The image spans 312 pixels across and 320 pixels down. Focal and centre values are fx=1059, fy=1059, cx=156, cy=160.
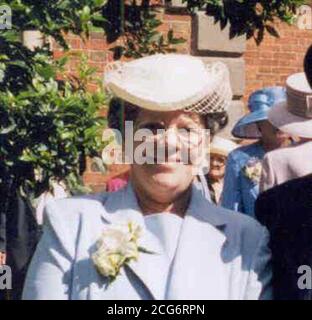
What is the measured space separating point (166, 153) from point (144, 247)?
29 centimetres

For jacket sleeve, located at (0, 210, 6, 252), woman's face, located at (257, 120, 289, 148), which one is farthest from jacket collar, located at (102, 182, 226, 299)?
woman's face, located at (257, 120, 289, 148)

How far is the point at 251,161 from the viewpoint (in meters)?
6.41

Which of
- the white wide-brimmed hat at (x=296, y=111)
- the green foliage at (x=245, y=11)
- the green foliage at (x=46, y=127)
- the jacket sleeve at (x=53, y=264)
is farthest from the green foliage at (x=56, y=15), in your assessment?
the jacket sleeve at (x=53, y=264)

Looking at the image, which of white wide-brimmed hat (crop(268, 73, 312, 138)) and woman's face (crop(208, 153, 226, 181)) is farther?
woman's face (crop(208, 153, 226, 181))

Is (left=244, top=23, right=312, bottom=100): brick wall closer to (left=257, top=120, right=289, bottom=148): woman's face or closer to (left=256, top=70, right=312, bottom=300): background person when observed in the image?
(left=257, top=120, right=289, bottom=148): woman's face

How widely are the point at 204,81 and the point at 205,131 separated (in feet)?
0.53

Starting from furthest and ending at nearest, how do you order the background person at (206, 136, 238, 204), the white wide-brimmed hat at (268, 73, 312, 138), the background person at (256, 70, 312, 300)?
the background person at (206, 136, 238, 204)
the white wide-brimmed hat at (268, 73, 312, 138)
the background person at (256, 70, 312, 300)

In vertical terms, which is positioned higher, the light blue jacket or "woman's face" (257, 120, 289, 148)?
the light blue jacket

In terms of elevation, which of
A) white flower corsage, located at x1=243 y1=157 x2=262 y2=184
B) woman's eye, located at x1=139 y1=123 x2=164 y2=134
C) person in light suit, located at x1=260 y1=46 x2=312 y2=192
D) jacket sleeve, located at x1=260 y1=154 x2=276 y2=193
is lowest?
white flower corsage, located at x1=243 y1=157 x2=262 y2=184

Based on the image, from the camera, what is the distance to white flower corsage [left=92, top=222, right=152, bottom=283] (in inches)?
122

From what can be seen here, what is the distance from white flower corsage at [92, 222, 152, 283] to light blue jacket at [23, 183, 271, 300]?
3 cm

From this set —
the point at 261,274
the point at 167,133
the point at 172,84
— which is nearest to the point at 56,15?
the point at 172,84

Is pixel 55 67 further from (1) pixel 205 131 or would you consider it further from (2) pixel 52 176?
(1) pixel 205 131

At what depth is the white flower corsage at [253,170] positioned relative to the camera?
633 cm
